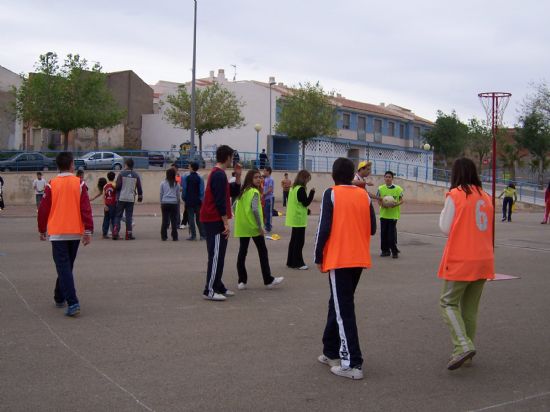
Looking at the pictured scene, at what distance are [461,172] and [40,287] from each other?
5.92 meters

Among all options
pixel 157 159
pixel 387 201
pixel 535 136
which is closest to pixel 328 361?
pixel 387 201

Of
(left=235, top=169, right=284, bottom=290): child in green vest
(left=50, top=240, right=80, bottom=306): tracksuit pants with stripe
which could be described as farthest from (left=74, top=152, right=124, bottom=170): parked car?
(left=50, top=240, right=80, bottom=306): tracksuit pants with stripe

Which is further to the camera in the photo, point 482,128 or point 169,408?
point 482,128

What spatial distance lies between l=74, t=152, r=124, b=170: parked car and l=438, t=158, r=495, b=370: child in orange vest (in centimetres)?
3102

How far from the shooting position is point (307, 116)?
140 feet

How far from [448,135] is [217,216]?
55.5 metres

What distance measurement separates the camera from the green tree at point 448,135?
60.2m

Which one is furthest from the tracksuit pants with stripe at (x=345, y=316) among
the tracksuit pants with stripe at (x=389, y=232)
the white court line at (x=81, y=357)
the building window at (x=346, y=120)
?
the building window at (x=346, y=120)

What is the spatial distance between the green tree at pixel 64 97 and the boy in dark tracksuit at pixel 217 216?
108 feet

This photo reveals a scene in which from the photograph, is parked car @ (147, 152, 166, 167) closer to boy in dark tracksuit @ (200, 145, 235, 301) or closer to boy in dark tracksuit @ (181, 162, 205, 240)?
boy in dark tracksuit @ (181, 162, 205, 240)

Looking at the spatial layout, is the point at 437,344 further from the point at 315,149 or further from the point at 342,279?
the point at 315,149

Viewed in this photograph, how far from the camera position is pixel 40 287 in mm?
8820

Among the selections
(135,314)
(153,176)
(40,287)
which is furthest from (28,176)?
(135,314)

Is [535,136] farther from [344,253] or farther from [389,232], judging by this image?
[344,253]
